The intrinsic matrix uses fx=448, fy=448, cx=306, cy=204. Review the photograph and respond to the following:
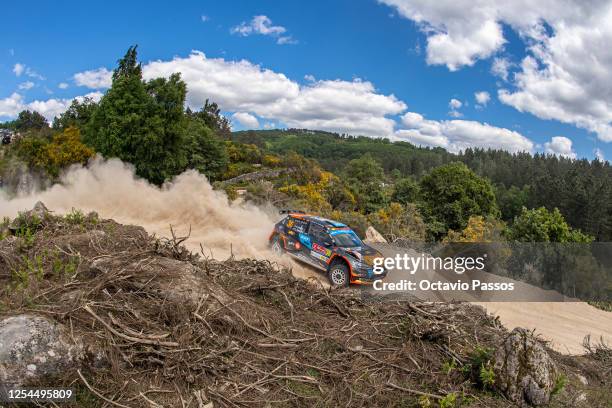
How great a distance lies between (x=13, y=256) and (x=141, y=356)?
16.7 feet

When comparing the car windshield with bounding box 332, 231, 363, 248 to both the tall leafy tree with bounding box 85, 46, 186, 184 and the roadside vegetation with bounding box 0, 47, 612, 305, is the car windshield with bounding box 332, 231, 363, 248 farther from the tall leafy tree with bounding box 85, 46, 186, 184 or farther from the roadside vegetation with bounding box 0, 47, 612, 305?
the tall leafy tree with bounding box 85, 46, 186, 184

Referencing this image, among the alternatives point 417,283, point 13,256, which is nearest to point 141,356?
point 13,256

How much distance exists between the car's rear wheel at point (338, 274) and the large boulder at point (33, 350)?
8159 mm

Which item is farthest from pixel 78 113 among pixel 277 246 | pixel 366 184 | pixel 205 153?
pixel 277 246

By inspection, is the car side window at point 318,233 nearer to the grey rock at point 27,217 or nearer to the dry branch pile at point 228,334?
the dry branch pile at point 228,334

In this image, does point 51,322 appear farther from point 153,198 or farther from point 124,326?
point 153,198

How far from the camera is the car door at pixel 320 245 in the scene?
13664 mm

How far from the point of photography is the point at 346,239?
1400 cm

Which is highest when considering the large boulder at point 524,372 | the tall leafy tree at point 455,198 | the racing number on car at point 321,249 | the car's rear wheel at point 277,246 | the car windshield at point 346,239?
the tall leafy tree at point 455,198

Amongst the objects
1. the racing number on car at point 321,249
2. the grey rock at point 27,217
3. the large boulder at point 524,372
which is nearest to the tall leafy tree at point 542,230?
the racing number on car at point 321,249

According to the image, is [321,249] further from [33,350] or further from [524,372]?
[33,350]

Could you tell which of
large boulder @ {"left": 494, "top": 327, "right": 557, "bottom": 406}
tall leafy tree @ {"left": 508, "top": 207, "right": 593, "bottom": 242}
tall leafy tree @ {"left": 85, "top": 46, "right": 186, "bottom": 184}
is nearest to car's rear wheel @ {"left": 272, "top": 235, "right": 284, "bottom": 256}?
large boulder @ {"left": 494, "top": 327, "right": 557, "bottom": 406}

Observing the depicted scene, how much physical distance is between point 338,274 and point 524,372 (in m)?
6.69

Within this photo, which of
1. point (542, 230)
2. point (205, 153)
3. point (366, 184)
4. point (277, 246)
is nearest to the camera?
point (277, 246)
